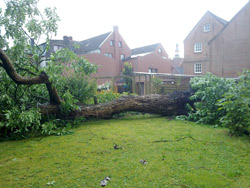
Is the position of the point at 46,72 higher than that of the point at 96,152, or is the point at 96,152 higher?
the point at 46,72

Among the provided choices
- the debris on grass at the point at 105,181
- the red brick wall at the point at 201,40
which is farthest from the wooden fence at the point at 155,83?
the red brick wall at the point at 201,40

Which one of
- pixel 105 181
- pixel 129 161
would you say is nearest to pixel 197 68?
pixel 129 161

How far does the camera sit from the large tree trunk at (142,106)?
6.47m

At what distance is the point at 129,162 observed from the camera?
9.82 ft

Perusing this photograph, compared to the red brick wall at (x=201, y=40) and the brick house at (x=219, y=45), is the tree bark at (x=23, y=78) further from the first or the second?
the red brick wall at (x=201, y=40)

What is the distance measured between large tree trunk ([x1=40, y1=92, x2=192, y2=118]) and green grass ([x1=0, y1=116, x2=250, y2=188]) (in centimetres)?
188

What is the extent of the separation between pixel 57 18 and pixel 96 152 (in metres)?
3.78

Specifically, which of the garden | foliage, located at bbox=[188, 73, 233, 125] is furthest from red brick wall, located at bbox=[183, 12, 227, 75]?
foliage, located at bbox=[188, 73, 233, 125]

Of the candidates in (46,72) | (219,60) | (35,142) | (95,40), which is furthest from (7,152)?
(95,40)

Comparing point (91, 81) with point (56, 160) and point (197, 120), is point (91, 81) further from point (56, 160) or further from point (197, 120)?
point (56, 160)

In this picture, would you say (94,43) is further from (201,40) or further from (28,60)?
(28,60)

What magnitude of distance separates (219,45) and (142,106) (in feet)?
67.6

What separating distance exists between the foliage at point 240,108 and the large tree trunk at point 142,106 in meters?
3.18

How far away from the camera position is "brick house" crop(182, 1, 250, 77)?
2120 centimetres
